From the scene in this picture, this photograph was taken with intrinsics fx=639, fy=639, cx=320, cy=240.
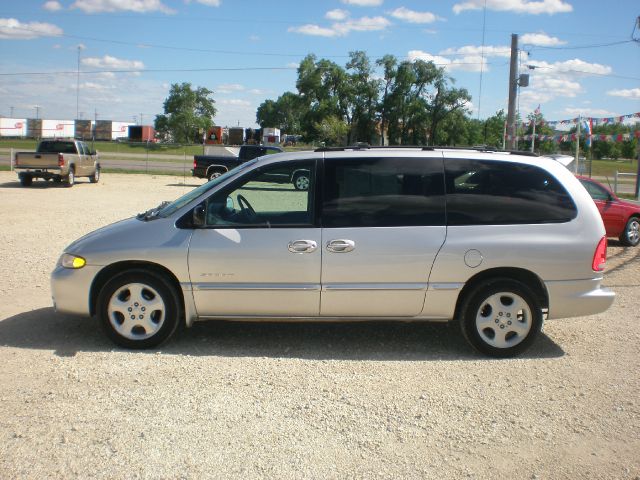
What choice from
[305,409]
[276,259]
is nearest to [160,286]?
[276,259]

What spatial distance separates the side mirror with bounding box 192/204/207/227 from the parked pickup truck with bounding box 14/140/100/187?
20.1 metres

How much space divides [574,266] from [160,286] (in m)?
3.61

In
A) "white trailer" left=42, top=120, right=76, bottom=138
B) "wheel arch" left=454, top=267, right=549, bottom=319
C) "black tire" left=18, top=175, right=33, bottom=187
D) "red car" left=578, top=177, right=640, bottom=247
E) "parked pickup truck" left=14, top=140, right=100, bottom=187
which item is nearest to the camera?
"wheel arch" left=454, top=267, right=549, bottom=319

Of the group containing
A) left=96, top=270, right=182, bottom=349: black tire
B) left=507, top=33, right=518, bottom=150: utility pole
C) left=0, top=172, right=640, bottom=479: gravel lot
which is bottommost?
left=0, top=172, right=640, bottom=479: gravel lot

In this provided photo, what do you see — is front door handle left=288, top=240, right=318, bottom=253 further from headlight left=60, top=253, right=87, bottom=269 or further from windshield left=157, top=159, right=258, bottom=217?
headlight left=60, top=253, right=87, bottom=269

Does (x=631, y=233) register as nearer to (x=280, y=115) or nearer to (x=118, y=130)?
(x=118, y=130)

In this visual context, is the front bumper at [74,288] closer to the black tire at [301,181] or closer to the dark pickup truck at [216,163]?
the black tire at [301,181]

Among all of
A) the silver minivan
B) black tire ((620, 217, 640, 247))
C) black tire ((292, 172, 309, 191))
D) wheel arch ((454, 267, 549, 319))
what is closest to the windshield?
the silver minivan

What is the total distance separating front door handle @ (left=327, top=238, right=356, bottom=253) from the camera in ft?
18.1

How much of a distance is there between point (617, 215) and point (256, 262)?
33.0 feet

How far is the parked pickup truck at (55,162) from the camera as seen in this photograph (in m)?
23.4

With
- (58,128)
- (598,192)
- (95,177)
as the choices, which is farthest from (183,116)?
(598,192)

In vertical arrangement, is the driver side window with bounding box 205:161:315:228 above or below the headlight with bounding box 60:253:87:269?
above

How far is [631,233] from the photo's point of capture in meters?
13.1
